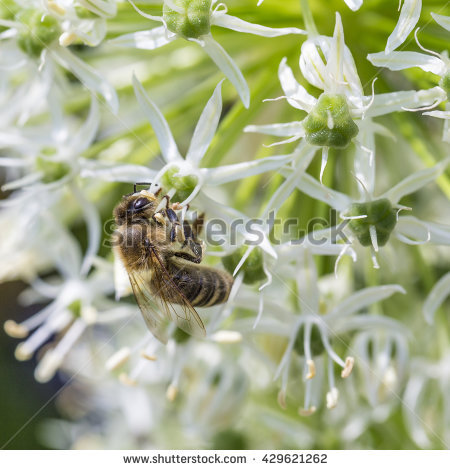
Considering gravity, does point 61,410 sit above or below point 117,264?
below

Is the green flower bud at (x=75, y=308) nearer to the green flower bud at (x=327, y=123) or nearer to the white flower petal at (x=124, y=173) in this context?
the white flower petal at (x=124, y=173)

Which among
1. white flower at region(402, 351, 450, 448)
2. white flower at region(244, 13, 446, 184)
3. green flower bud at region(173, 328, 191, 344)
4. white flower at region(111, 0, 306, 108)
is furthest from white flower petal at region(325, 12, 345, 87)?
white flower at region(402, 351, 450, 448)

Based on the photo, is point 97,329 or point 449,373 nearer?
point 449,373

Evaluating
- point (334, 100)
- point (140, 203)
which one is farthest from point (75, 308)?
point (334, 100)

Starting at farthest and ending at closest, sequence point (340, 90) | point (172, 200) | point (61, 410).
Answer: point (61, 410)
point (172, 200)
point (340, 90)

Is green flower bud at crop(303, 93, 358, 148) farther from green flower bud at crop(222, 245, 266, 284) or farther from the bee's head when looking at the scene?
the bee's head

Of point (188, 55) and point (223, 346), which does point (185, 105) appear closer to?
point (188, 55)
